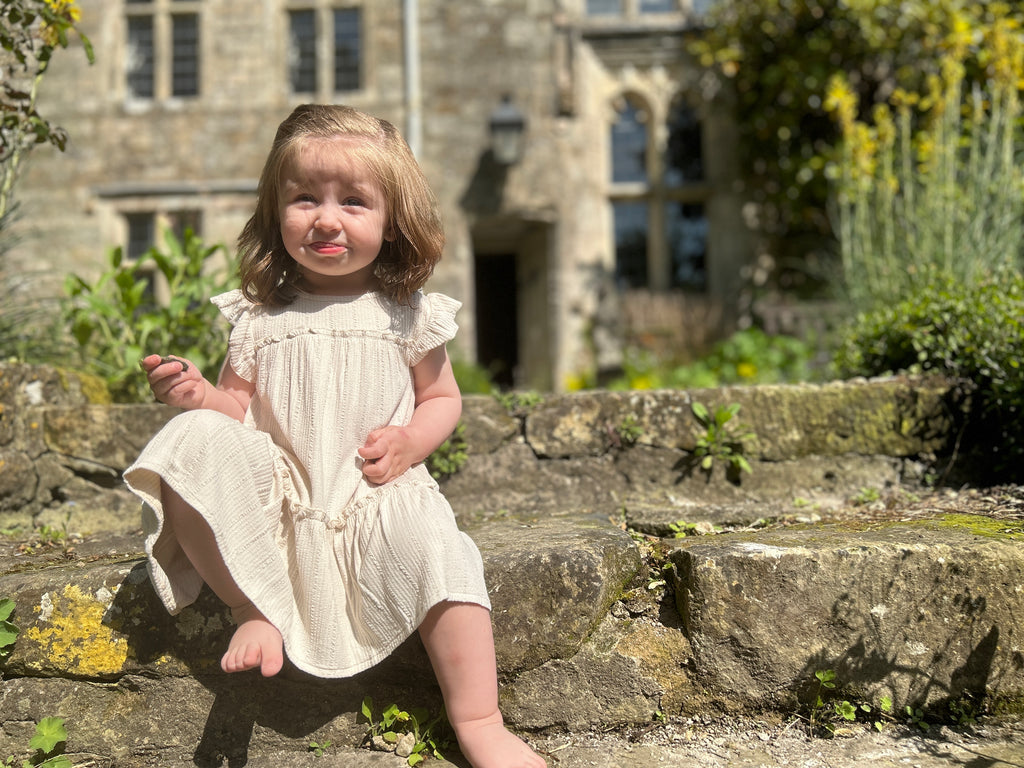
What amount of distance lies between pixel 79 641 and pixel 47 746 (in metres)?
0.19

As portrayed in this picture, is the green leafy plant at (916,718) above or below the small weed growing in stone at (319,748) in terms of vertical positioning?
above

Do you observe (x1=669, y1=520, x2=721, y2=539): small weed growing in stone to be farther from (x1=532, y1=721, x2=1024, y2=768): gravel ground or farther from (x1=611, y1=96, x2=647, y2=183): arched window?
(x1=611, y1=96, x2=647, y2=183): arched window

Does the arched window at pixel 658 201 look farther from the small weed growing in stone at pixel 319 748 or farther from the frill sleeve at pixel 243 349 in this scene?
the small weed growing in stone at pixel 319 748

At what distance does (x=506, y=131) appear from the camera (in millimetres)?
7000

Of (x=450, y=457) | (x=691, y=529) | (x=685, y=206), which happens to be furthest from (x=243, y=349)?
(x=685, y=206)

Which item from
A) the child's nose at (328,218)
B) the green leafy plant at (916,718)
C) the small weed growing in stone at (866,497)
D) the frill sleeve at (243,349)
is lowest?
the green leafy plant at (916,718)

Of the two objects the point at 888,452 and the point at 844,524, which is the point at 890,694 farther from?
the point at 888,452

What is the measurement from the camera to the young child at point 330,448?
1.44 metres

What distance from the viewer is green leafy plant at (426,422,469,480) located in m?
2.32

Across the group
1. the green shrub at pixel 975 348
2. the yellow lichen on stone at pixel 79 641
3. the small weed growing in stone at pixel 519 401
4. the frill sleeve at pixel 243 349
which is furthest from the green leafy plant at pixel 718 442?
the yellow lichen on stone at pixel 79 641

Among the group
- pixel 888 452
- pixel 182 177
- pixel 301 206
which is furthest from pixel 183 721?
pixel 182 177

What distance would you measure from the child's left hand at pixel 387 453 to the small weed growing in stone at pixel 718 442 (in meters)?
1.09

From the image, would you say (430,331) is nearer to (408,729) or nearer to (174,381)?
(174,381)

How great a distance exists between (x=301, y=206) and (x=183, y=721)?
3.50ft
